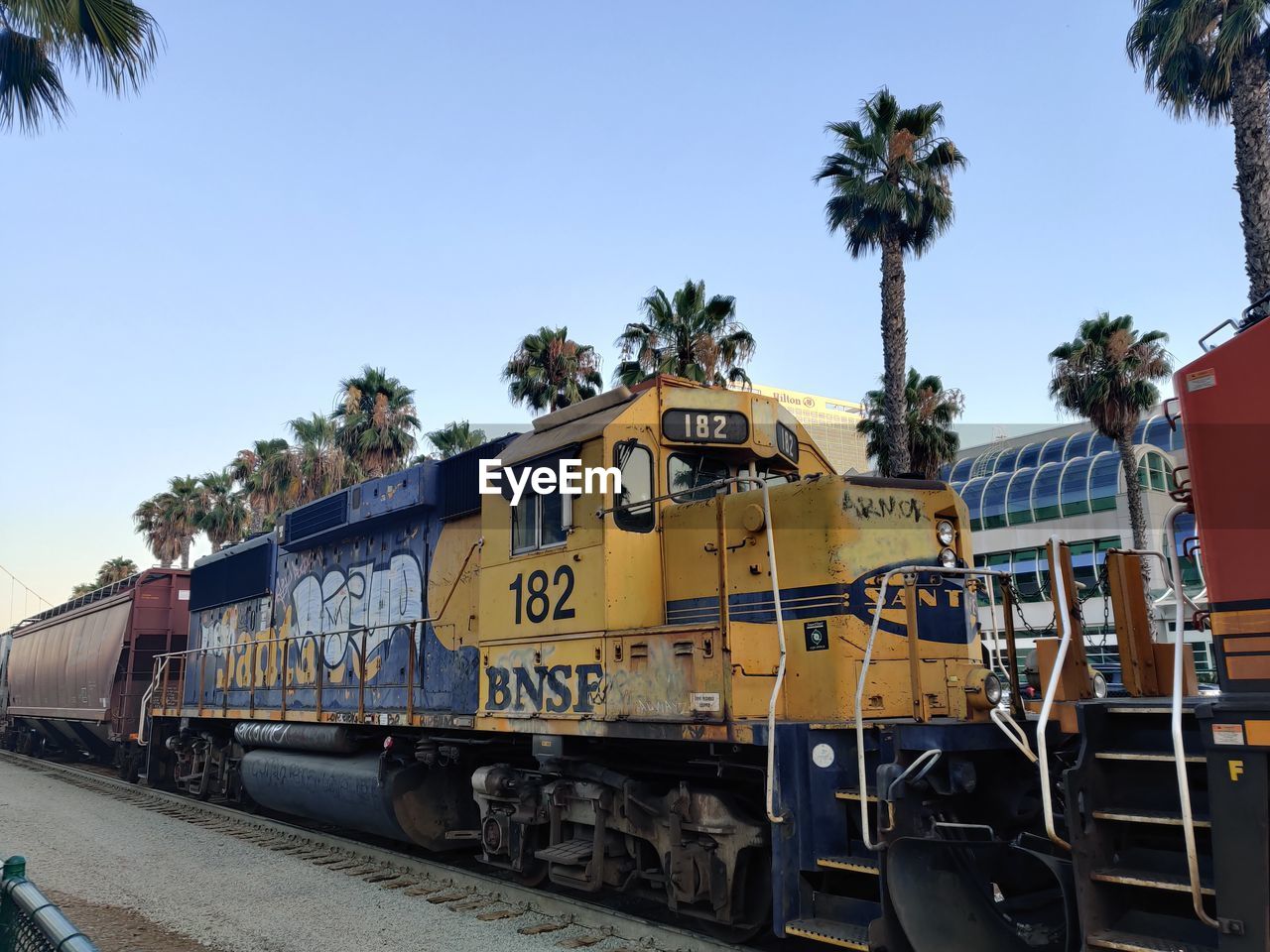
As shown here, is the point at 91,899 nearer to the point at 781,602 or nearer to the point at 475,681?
the point at 475,681

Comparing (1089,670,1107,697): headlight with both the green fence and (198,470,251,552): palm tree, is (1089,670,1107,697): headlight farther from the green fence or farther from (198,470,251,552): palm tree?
(198,470,251,552): palm tree

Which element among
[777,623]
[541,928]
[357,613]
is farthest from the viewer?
[357,613]

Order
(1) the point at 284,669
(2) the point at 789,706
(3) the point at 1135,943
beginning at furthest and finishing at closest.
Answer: (1) the point at 284,669 → (2) the point at 789,706 → (3) the point at 1135,943

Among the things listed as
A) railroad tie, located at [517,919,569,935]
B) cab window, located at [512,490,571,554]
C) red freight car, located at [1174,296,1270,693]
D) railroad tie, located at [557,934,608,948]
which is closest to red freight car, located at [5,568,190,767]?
cab window, located at [512,490,571,554]

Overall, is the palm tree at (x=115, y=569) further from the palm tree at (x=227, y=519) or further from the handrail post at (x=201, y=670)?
the handrail post at (x=201, y=670)

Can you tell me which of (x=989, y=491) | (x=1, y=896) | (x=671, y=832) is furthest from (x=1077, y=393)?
(x=1, y=896)

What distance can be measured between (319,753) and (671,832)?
19.5 ft

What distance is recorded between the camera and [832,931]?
16.9 feet

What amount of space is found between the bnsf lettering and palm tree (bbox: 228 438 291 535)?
35182mm

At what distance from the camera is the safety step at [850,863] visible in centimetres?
504

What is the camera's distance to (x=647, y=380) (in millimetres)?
7359

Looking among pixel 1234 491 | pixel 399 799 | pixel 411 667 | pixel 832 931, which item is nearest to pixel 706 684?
pixel 832 931

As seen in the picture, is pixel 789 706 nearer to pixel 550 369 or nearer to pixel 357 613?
pixel 357 613

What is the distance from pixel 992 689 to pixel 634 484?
110 inches
